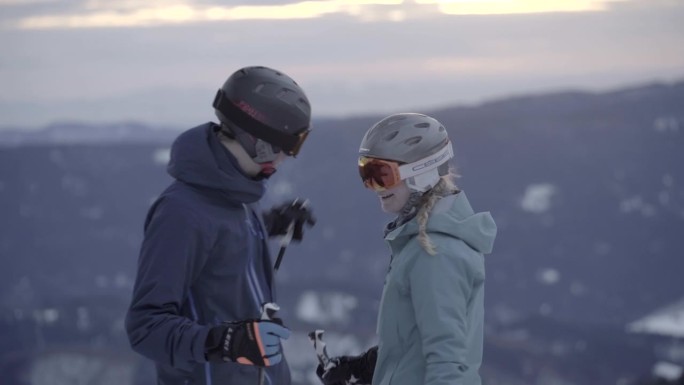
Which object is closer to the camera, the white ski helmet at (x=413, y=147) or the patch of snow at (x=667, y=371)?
the white ski helmet at (x=413, y=147)

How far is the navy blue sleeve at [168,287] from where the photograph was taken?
178cm

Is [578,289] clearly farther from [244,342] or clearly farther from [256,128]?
[244,342]

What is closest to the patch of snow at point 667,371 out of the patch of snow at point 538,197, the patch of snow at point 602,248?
the patch of snow at point 602,248

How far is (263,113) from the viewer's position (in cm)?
195

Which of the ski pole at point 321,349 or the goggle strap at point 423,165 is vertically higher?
the goggle strap at point 423,165

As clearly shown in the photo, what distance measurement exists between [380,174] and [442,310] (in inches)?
13.8

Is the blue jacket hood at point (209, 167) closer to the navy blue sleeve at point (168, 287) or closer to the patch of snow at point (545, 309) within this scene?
the navy blue sleeve at point (168, 287)

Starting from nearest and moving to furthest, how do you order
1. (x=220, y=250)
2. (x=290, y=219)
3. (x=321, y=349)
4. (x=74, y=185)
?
(x=220, y=250) → (x=321, y=349) → (x=290, y=219) → (x=74, y=185)

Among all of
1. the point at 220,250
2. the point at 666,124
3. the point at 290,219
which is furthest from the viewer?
the point at 666,124

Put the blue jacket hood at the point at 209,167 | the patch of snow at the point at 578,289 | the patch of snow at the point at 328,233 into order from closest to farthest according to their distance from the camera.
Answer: the blue jacket hood at the point at 209,167
the patch of snow at the point at 328,233
the patch of snow at the point at 578,289

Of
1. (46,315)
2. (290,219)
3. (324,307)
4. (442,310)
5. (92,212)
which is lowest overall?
(324,307)

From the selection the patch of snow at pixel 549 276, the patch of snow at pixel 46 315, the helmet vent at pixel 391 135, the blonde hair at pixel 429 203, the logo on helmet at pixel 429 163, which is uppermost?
the helmet vent at pixel 391 135

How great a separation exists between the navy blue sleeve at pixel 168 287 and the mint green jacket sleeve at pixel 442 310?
372 mm

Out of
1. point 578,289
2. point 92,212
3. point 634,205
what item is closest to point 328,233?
point 92,212
